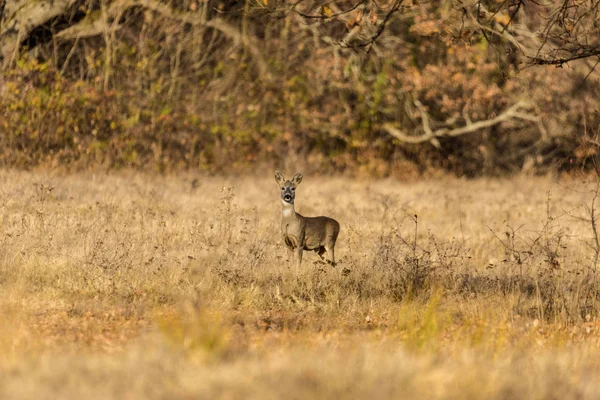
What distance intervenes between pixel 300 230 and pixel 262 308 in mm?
1927


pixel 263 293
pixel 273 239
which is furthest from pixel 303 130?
pixel 263 293

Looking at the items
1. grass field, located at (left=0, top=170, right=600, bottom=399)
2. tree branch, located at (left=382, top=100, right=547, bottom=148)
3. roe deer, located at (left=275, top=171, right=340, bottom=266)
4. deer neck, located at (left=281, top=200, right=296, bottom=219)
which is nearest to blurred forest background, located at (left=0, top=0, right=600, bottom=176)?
tree branch, located at (left=382, top=100, right=547, bottom=148)

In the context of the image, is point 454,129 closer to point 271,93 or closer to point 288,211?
point 271,93

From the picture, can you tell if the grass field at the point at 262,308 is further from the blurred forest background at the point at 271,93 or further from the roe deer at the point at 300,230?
the blurred forest background at the point at 271,93

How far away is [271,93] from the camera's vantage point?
25.5 meters

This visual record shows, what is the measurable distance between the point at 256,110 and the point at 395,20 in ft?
13.7

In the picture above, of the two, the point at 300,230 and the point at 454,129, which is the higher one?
the point at 454,129

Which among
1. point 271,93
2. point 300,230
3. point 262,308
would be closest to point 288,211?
point 300,230

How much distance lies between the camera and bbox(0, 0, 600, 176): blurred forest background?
2175 centimetres

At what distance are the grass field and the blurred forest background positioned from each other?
472cm

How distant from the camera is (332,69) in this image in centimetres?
2559

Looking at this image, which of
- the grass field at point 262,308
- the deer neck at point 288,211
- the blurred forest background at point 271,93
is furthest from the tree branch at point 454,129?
the deer neck at point 288,211

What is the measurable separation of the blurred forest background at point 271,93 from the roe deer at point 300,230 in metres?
9.92

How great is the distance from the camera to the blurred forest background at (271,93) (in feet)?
71.4
